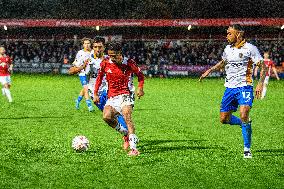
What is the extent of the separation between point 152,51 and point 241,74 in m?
38.0

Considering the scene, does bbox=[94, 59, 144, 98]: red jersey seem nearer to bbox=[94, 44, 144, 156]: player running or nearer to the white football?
bbox=[94, 44, 144, 156]: player running

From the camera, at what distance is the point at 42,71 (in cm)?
4334

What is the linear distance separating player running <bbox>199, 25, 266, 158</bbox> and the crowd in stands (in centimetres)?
3451

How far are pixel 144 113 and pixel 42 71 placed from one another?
28803 millimetres

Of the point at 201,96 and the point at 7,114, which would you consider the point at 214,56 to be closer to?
the point at 201,96

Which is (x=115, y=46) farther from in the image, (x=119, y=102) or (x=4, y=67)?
(x=4, y=67)

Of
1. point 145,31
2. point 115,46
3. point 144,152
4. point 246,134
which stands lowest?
point 144,152

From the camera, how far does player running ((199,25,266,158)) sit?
8664 millimetres

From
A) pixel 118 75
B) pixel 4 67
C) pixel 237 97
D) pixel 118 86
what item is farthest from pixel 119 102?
pixel 4 67

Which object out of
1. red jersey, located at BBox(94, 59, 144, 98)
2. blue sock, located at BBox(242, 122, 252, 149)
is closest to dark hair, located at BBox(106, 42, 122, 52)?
red jersey, located at BBox(94, 59, 144, 98)

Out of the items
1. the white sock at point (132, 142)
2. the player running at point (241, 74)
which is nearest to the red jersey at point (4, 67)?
the white sock at point (132, 142)

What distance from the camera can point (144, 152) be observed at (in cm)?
900

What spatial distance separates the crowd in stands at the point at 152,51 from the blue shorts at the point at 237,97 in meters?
34.5

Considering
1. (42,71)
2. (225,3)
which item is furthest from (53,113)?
(225,3)
